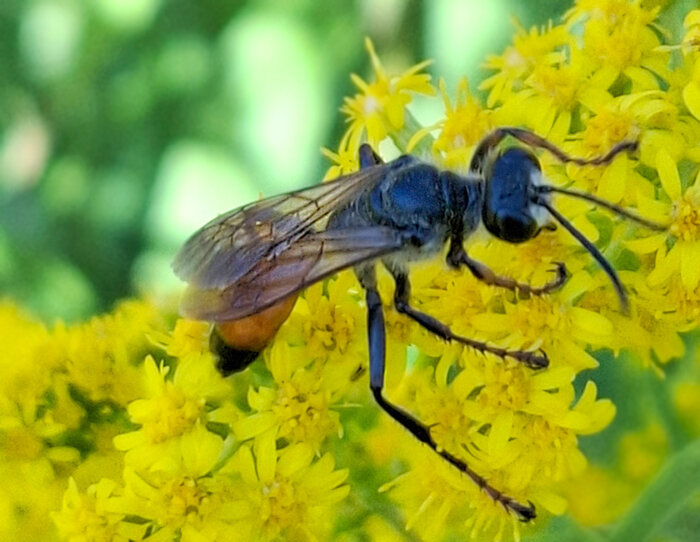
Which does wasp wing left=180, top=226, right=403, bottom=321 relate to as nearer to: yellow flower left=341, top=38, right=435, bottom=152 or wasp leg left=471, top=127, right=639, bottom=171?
wasp leg left=471, top=127, right=639, bottom=171

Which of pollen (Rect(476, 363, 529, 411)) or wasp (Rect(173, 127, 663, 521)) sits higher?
wasp (Rect(173, 127, 663, 521))

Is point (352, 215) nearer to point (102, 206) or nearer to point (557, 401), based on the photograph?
point (557, 401)

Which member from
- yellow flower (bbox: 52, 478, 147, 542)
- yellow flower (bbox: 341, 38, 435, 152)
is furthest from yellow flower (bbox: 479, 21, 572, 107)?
yellow flower (bbox: 52, 478, 147, 542)

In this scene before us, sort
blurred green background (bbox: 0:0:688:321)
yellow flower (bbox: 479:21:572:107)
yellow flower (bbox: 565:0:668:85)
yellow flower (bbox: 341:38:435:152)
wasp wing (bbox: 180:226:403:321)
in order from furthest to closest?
blurred green background (bbox: 0:0:688:321), yellow flower (bbox: 341:38:435:152), yellow flower (bbox: 479:21:572:107), yellow flower (bbox: 565:0:668:85), wasp wing (bbox: 180:226:403:321)

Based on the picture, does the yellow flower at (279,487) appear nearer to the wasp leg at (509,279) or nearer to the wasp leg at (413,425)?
the wasp leg at (413,425)

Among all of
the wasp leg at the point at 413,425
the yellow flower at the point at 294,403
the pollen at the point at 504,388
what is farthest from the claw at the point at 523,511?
the yellow flower at the point at 294,403

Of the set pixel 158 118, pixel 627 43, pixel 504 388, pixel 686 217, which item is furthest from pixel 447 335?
pixel 158 118

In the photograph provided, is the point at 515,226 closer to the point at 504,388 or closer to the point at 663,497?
the point at 504,388
